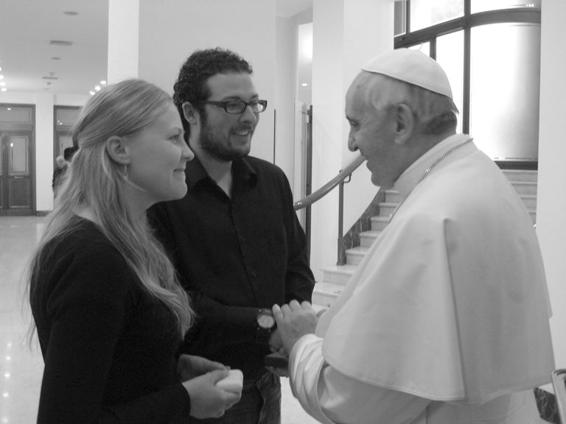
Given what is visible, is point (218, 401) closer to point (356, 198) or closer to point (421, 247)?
point (421, 247)

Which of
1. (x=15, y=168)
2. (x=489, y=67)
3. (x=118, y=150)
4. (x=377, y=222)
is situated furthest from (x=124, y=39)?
(x=15, y=168)

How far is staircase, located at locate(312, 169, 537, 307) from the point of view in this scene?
6559mm

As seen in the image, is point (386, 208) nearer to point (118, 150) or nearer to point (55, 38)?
point (118, 150)

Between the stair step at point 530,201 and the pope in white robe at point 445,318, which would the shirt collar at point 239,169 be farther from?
the stair step at point 530,201

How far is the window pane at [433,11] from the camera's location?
927cm

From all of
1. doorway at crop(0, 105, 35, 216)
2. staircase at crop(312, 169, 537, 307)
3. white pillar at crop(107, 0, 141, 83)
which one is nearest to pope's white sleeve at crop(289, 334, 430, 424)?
white pillar at crop(107, 0, 141, 83)

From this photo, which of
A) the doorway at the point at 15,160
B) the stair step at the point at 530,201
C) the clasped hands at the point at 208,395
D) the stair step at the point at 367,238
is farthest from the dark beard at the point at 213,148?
the doorway at the point at 15,160

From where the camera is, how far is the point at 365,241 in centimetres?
745

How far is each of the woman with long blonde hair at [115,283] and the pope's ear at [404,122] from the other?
18.2 inches

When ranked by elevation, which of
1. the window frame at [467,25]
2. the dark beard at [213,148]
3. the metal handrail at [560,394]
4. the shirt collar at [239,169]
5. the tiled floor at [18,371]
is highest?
the window frame at [467,25]

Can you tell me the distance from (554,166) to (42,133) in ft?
59.2

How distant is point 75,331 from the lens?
1.05 m

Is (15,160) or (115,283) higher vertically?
(15,160)

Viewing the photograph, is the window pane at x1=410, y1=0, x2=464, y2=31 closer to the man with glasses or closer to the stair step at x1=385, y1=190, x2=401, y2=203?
the stair step at x1=385, y1=190, x2=401, y2=203
